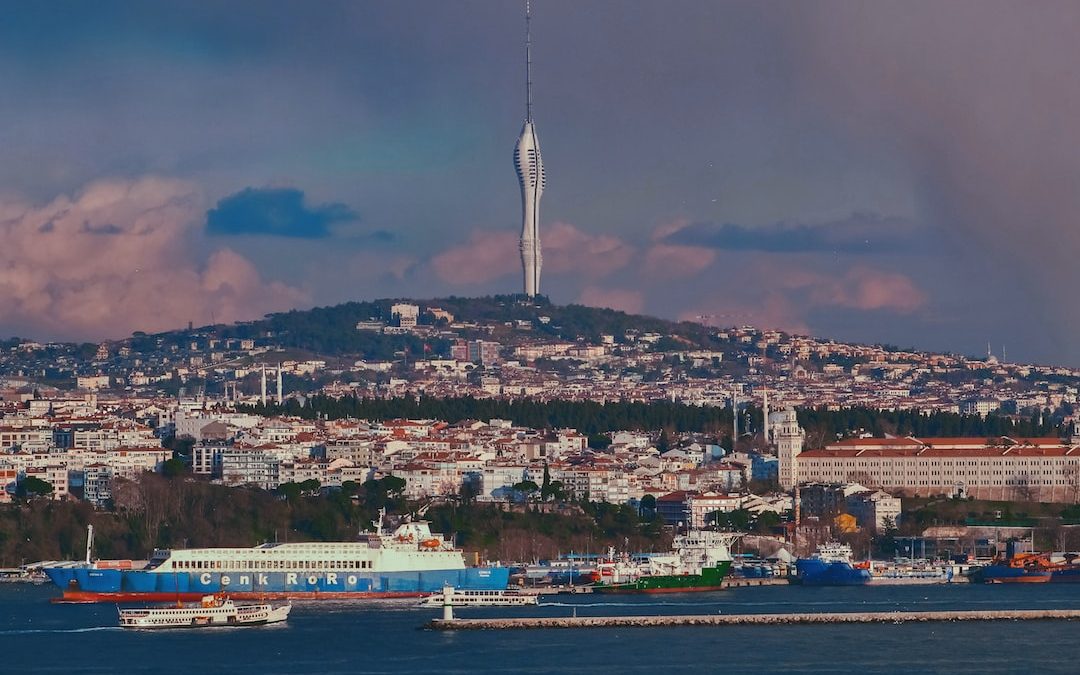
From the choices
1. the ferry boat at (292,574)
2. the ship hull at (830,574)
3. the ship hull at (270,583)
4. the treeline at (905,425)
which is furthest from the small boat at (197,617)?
the treeline at (905,425)

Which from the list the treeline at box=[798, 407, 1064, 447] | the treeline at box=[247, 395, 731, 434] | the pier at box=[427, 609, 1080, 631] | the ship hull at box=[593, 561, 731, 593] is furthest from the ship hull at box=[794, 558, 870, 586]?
the treeline at box=[247, 395, 731, 434]

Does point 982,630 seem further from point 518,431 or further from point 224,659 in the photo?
point 518,431

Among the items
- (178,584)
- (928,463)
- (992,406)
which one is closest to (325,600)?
(178,584)

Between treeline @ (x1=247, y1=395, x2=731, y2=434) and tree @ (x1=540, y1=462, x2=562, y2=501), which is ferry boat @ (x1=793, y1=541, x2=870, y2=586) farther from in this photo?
treeline @ (x1=247, y1=395, x2=731, y2=434)

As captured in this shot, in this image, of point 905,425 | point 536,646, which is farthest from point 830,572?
point 905,425

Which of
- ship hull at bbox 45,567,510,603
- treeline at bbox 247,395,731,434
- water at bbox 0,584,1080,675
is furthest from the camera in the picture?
treeline at bbox 247,395,731,434

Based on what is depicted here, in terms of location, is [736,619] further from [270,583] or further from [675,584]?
[270,583]
